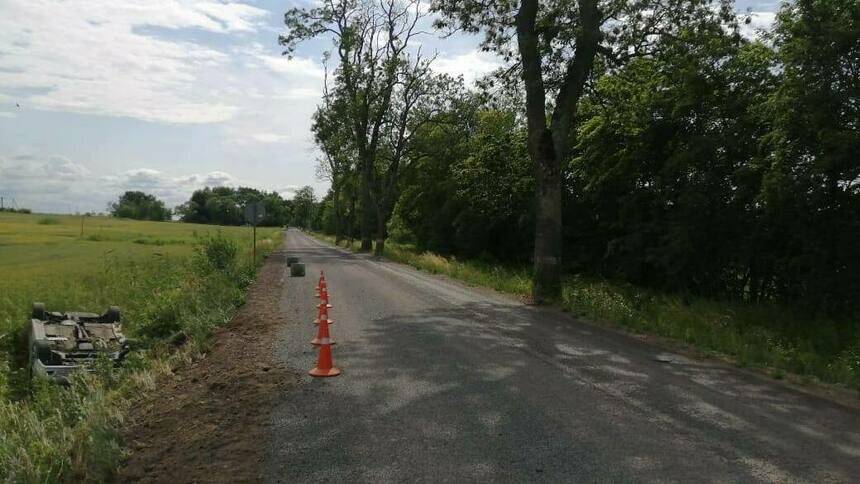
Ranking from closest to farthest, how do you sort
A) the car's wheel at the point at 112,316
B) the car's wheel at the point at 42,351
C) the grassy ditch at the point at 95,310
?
1. the grassy ditch at the point at 95,310
2. the car's wheel at the point at 42,351
3. the car's wheel at the point at 112,316

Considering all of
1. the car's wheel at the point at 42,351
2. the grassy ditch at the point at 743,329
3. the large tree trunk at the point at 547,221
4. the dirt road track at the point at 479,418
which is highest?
the large tree trunk at the point at 547,221

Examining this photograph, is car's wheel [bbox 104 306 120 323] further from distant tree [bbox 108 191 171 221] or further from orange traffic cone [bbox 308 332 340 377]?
distant tree [bbox 108 191 171 221]

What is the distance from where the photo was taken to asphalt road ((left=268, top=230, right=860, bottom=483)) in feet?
14.0

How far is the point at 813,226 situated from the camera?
40.4ft

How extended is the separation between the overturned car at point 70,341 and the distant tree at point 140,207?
148558mm

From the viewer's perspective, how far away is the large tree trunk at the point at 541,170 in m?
14.5

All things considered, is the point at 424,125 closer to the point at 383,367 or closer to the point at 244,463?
the point at 383,367

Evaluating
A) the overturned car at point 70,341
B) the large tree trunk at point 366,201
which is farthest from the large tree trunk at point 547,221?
the large tree trunk at point 366,201

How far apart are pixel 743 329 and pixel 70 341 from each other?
Answer: 43.8ft

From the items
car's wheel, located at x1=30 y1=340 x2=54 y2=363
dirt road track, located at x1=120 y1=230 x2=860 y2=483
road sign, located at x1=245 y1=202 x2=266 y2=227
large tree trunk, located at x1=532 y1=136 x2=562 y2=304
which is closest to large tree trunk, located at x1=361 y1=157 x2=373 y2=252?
road sign, located at x1=245 y1=202 x2=266 y2=227

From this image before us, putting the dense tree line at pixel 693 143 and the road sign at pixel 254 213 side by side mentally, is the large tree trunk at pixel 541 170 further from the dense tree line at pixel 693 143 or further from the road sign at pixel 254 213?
the road sign at pixel 254 213

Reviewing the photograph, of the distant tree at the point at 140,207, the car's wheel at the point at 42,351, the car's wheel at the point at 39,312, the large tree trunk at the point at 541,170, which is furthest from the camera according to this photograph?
the distant tree at the point at 140,207

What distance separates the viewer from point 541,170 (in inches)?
576

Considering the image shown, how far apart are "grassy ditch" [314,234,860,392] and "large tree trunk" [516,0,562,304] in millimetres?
679
